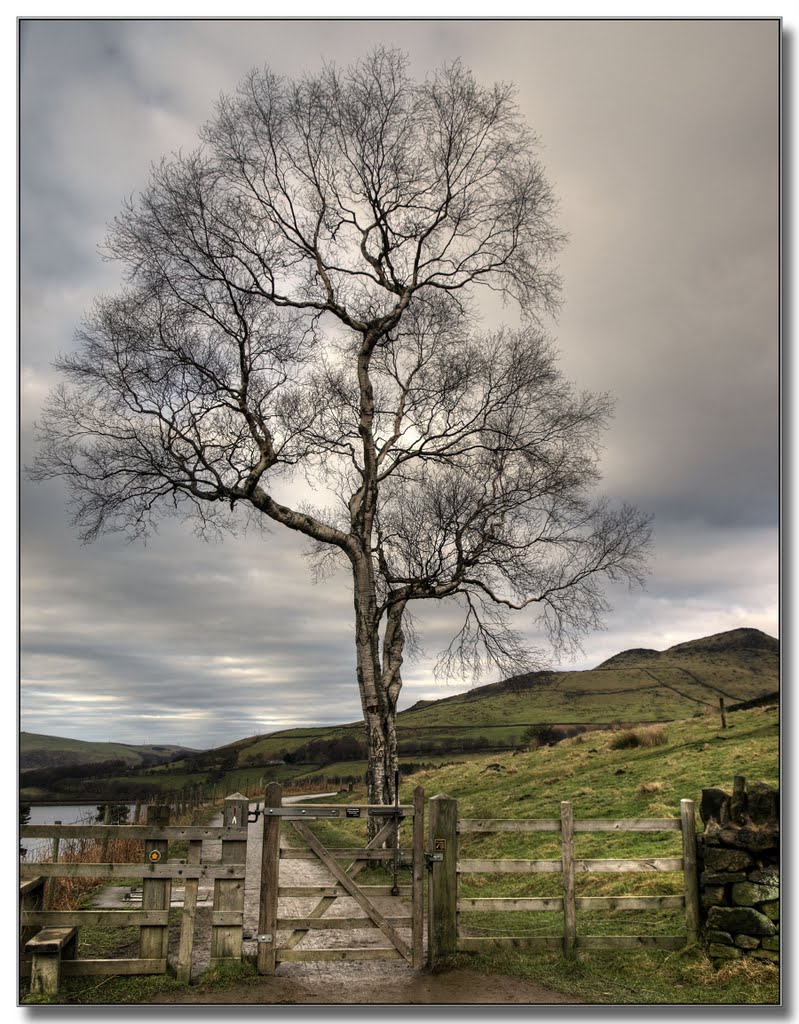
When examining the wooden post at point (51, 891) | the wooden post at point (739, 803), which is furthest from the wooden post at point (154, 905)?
the wooden post at point (739, 803)

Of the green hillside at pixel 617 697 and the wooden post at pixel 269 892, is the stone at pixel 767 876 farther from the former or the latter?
the green hillside at pixel 617 697

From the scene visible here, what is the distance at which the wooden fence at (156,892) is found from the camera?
28.2 feet

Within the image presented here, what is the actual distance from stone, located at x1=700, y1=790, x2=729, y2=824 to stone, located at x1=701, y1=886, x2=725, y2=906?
0.71 metres

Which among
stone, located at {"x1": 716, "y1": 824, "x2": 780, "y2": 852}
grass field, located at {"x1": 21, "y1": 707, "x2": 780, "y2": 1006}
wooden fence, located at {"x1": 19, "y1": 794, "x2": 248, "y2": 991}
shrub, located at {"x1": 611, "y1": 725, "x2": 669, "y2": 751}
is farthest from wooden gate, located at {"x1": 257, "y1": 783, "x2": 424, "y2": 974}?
shrub, located at {"x1": 611, "y1": 725, "x2": 669, "y2": 751}

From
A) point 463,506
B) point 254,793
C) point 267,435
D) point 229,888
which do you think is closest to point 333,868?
point 229,888

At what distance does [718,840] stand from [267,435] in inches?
473

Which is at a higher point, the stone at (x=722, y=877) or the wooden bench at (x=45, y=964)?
the stone at (x=722, y=877)

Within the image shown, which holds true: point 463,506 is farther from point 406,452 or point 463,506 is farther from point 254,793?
point 254,793

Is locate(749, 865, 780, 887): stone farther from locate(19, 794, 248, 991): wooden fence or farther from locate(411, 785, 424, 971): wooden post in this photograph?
locate(19, 794, 248, 991): wooden fence

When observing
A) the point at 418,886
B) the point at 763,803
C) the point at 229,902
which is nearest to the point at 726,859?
the point at 763,803

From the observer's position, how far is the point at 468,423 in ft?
66.6

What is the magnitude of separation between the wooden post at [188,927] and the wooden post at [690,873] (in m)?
5.42

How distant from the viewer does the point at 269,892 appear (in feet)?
29.3

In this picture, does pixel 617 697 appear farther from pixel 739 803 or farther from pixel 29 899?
pixel 29 899
